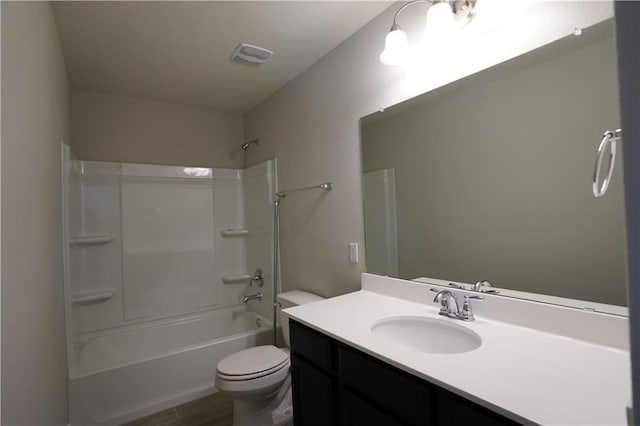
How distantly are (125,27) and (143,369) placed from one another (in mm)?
2187

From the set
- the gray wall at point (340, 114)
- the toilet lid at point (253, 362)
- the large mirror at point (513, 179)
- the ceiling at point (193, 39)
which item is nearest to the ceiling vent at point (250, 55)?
the ceiling at point (193, 39)

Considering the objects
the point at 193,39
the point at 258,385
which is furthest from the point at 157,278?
the point at 193,39

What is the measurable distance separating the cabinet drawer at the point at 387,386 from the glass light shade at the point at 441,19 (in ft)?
4.28

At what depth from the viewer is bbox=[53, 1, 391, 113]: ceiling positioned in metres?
1.60

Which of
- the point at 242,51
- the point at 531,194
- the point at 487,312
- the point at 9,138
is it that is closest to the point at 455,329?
the point at 487,312

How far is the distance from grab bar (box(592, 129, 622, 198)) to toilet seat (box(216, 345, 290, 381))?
5.63ft

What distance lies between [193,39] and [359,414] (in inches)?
84.7

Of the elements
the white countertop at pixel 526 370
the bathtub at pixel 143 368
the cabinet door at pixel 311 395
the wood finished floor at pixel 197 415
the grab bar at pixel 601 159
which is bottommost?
the wood finished floor at pixel 197 415

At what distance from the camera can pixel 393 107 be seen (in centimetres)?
162

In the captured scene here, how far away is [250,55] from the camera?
6.77 ft

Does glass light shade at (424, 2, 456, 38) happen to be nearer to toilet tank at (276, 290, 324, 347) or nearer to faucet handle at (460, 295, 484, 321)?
faucet handle at (460, 295, 484, 321)

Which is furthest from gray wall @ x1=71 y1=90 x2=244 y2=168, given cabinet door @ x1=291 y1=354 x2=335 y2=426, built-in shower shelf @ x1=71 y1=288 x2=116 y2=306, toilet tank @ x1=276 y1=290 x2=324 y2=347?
cabinet door @ x1=291 y1=354 x2=335 y2=426

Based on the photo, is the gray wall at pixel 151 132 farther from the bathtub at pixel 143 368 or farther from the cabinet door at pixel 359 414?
the cabinet door at pixel 359 414

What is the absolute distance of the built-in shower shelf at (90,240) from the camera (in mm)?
2473
